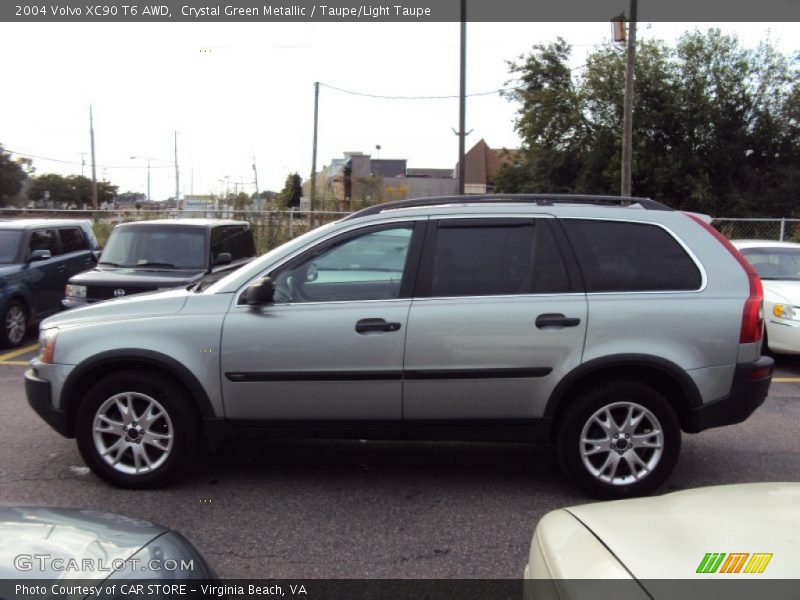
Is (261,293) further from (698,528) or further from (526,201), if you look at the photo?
(698,528)

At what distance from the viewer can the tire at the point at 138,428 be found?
425 cm

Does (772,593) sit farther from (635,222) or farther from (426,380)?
(635,222)

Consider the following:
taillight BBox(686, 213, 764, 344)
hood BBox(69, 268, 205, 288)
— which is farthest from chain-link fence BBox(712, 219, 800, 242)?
taillight BBox(686, 213, 764, 344)

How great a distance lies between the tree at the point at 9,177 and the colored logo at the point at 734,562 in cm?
6453

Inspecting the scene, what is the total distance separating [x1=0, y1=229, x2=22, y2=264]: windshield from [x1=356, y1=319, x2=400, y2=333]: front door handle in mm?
7355

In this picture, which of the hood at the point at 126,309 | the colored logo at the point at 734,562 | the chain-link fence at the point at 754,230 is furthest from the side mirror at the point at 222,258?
the chain-link fence at the point at 754,230

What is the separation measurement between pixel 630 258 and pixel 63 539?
341 cm

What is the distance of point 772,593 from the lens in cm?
161

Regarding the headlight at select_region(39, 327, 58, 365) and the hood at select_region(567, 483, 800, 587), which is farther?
the headlight at select_region(39, 327, 58, 365)

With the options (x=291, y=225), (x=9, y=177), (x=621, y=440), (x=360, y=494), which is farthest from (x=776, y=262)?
(x=9, y=177)

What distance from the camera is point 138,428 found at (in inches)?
169

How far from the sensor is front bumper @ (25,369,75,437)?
4.35m

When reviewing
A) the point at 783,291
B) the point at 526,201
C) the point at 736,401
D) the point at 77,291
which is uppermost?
the point at 526,201

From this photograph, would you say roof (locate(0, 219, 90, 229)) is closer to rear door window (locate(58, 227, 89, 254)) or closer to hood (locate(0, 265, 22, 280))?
rear door window (locate(58, 227, 89, 254))
